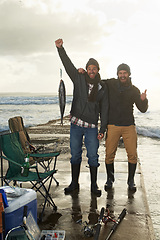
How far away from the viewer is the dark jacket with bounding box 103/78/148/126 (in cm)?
420

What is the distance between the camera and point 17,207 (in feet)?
8.15

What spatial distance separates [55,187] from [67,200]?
568 millimetres

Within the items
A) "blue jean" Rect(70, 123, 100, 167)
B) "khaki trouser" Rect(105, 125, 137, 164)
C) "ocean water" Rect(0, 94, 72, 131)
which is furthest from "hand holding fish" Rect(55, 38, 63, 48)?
"ocean water" Rect(0, 94, 72, 131)

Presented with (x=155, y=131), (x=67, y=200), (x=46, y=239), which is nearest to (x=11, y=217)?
(x=46, y=239)

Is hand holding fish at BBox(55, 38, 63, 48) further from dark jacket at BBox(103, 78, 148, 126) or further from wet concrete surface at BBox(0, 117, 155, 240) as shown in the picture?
wet concrete surface at BBox(0, 117, 155, 240)

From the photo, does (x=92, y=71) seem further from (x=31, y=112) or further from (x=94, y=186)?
(x=31, y=112)

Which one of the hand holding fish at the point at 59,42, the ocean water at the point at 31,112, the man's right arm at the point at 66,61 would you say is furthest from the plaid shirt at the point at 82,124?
the ocean water at the point at 31,112

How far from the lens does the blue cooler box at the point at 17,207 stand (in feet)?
7.87

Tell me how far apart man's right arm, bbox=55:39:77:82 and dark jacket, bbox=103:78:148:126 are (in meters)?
0.62

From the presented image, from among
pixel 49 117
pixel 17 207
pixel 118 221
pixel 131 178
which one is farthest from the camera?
pixel 49 117

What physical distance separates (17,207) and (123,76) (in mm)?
2469

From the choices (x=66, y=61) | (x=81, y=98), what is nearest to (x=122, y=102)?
(x=81, y=98)

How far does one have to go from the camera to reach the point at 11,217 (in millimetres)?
2402

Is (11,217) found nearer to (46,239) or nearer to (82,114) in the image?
(46,239)
